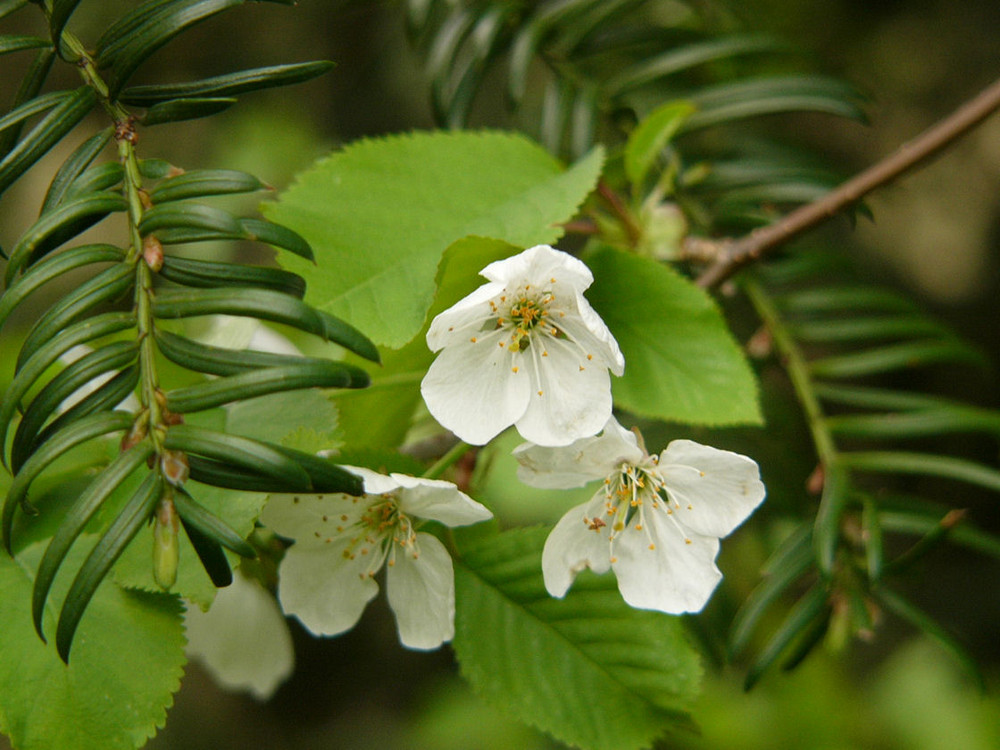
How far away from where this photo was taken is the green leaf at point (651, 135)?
0.93 m

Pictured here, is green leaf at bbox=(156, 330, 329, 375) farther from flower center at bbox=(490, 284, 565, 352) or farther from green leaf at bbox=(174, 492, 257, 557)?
flower center at bbox=(490, 284, 565, 352)

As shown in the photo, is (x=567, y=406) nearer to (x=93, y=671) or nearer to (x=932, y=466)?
(x=93, y=671)

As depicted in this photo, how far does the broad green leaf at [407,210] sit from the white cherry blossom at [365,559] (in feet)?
0.51

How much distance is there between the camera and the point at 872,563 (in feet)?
2.73

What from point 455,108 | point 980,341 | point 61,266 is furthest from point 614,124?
point 980,341

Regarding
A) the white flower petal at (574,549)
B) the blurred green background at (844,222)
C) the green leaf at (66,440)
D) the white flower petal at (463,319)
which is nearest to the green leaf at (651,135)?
the white flower petal at (463,319)

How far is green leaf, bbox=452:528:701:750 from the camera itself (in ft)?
2.29

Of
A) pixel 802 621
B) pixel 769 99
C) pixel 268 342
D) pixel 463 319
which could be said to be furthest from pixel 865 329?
pixel 268 342

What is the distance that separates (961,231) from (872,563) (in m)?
1.30

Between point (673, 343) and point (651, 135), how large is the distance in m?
0.29

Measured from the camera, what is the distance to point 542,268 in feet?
2.22

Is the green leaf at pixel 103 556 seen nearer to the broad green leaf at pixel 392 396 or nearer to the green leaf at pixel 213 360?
the green leaf at pixel 213 360

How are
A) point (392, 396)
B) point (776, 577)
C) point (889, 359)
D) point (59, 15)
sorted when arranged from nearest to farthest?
1. point (59, 15)
2. point (392, 396)
3. point (776, 577)
4. point (889, 359)

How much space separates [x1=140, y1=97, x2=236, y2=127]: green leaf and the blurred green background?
→ 1020mm
